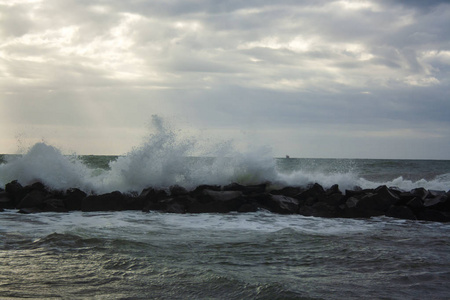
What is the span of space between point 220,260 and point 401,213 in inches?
242

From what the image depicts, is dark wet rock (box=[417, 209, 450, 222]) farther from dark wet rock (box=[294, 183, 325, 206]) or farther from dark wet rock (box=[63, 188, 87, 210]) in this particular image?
dark wet rock (box=[63, 188, 87, 210])

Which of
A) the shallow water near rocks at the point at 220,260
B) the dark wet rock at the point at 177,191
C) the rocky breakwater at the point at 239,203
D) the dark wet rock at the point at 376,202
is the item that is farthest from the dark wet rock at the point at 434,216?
the dark wet rock at the point at 177,191

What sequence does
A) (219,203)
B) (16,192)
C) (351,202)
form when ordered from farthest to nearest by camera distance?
(16,192)
(351,202)
(219,203)

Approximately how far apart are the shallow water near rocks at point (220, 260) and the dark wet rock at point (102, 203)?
180cm

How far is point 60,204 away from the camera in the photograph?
10539 mm

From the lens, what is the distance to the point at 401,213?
9969 mm

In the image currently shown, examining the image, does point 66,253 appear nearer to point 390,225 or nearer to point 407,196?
point 390,225

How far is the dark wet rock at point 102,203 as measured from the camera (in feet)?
34.4

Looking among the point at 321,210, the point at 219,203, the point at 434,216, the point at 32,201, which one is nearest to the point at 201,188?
the point at 219,203

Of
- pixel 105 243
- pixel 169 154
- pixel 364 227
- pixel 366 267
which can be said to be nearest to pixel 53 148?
pixel 169 154

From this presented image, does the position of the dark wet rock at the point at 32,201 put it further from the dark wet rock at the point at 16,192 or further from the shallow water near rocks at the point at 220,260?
the shallow water near rocks at the point at 220,260

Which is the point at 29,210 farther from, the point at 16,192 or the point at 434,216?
the point at 434,216

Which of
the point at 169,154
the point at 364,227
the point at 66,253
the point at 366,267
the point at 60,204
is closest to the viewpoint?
the point at 366,267

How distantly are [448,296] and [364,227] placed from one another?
14.7 feet
